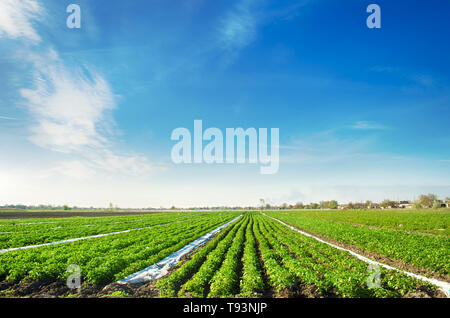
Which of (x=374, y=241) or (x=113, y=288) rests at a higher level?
(x=113, y=288)
